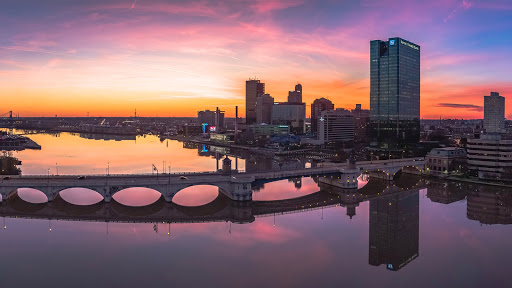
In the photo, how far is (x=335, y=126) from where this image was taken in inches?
6501

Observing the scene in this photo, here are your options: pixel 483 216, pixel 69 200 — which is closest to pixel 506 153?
pixel 483 216

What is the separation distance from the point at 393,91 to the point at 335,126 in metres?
34.3

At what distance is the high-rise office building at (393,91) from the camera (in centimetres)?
13312

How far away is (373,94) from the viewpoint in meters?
140

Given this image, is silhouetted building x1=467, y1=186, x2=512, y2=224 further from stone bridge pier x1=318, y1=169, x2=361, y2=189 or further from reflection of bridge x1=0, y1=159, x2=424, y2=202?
reflection of bridge x1=0, y1=159, x2=424, y2=202

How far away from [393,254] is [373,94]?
10877 centimetres

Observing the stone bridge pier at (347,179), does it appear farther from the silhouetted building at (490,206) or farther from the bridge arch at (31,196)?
the bridge arch at (31,196)

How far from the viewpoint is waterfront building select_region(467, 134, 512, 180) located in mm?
73312

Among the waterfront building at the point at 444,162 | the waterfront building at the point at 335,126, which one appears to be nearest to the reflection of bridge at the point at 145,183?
the waterfront building at the point at 444,162

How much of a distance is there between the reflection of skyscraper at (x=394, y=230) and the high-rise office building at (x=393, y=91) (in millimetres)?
74510

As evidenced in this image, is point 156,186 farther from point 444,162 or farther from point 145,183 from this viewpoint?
point 444,162

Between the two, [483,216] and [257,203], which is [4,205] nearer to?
[257,203]

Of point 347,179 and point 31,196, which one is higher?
point 347,179

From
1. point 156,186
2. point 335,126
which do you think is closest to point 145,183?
point 156,186
